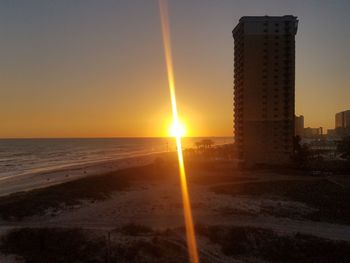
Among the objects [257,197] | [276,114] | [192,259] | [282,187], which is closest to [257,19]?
[276,114]

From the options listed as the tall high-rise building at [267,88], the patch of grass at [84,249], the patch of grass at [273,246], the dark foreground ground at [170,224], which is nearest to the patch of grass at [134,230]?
the dark foreground ground at [170,224]

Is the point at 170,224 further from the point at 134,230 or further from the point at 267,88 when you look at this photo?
the point at 267,88

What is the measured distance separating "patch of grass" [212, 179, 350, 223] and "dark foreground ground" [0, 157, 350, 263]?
4.0 inches

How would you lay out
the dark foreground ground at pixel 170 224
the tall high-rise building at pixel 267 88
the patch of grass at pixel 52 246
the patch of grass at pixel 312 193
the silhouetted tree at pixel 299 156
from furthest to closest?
the tall high-rise building at pixel 267 88, the silhouetted tree at pixel 299 156, the patch of grass at pixel 312 193, the dark foreground ground at pixel 170 224, the patch of grass at pixel 52 246

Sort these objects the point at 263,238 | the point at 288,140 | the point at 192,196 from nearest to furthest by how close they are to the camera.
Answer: the point at 263,238 → the point at 192,196 → the point at 288,140

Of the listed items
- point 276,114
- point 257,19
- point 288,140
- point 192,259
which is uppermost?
point 257,19

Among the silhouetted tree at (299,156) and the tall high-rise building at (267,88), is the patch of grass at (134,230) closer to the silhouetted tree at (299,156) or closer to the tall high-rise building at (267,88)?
the silhouetted tree at (299,156)

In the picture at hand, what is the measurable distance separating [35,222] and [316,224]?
2212 cm

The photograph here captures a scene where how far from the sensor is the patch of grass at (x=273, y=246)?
23625 millimetres

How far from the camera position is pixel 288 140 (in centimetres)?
8225

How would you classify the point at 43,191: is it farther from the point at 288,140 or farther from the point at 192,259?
the point at 288,140

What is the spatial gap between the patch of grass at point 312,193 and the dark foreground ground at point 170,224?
10 centimetres

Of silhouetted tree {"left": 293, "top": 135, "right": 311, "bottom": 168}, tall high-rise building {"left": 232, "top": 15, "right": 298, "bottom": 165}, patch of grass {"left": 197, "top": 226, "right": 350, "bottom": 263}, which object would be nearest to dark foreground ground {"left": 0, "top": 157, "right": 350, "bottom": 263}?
patch of grass {"left": 197, "top": 226, "right": 350, "bottom": 263}

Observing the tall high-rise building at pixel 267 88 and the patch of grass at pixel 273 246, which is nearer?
the patch of grass at pixel 273 246
